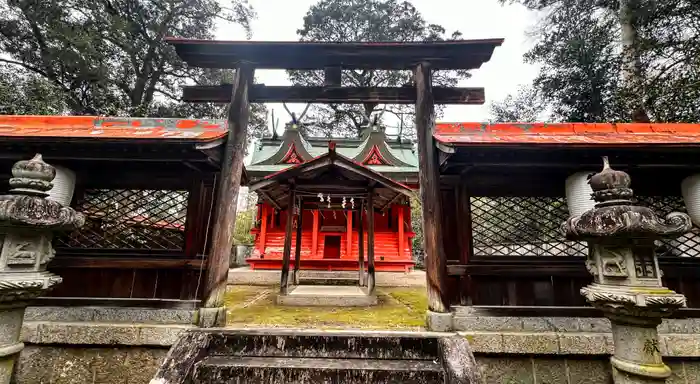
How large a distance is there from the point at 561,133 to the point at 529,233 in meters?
1.71

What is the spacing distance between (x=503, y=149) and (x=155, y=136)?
5.08 meters

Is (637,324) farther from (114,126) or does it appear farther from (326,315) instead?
(114,126)

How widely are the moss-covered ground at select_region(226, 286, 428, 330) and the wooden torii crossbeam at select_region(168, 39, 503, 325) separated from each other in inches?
34.0

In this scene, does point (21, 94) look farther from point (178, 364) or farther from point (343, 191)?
point (178, 364)

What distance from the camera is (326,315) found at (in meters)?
5.64

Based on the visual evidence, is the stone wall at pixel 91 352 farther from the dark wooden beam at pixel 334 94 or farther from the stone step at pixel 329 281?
the stone step at pixel 329 281

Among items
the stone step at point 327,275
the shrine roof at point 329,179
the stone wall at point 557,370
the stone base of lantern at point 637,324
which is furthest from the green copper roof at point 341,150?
the stone base of lantern at point 637,324

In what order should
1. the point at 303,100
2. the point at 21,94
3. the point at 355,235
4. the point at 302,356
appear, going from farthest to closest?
the point at 355,235 → the point at 21,94 → the point at 303,100 → the point at 302,356

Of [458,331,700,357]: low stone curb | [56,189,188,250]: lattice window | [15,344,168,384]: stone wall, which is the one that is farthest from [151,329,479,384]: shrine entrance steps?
[56,189,188,250]: lattice window

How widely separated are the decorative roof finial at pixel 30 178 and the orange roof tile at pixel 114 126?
4.30 ft

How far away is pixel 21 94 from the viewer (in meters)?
10.5

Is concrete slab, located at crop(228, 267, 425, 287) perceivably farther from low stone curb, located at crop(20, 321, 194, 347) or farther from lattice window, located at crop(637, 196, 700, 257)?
lattice window, located at crop(637, 196, 700, 257)

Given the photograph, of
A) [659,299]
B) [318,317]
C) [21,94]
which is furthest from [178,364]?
[21,94]

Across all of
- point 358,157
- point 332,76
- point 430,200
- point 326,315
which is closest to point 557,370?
point 430,200
